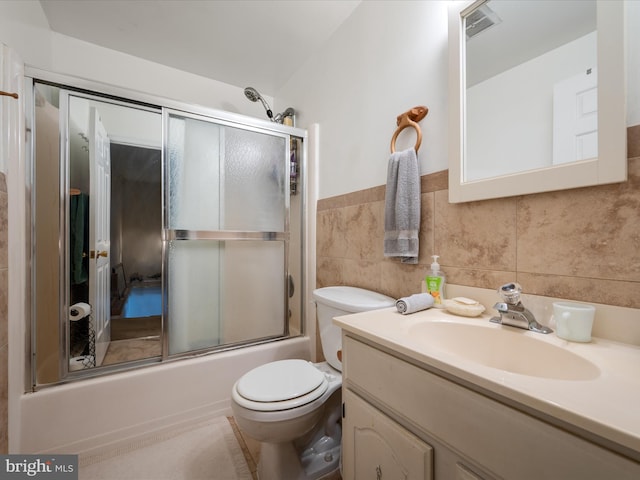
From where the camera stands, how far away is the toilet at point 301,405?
0.95 metres

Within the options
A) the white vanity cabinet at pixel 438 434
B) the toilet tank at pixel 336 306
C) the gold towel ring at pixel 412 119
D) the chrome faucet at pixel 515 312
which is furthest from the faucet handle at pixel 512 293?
the gold towel ring at pixel 412 119

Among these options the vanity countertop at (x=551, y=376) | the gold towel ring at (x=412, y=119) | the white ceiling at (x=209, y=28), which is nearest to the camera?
the vanity countertop at (x=551, y=376)

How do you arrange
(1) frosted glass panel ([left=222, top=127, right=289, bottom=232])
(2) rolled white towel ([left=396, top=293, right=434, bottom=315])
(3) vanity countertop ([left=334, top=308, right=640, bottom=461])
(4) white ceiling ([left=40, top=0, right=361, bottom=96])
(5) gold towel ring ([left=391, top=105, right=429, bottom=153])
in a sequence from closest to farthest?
(3) vanity countertop ([left=334, top=308, right=640, bottom=461]), (2) rolled white towel ([left=396, top=293, right=434, bottom=315]), (5) gold towel ring ([left=391, top=105, right=429, bottom=153]), (4) white ceiling ([left=40, top=0, right=361, bottom=96]), (1) frosted glass panel ([left=222, top=127, right=289, bottom=232])

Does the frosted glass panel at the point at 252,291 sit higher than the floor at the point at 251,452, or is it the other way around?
the frosted glass panel at the point at 252,291

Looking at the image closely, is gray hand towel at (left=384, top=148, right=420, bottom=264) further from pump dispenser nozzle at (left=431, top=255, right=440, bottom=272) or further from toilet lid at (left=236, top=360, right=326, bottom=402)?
toilet lid at (left=236, top=360, right=326, bottom=402)

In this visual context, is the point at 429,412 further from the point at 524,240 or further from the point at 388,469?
the point at 524,240

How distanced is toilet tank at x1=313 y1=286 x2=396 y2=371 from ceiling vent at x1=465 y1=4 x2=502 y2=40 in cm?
105

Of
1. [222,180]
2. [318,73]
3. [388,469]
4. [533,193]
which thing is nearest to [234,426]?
[388,469]

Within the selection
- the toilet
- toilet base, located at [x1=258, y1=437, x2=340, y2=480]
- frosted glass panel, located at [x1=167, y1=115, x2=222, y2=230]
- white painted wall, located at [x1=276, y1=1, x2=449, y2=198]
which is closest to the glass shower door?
frosted glass panel, located at [x1=167, y1=115, x2=222, y2=230]

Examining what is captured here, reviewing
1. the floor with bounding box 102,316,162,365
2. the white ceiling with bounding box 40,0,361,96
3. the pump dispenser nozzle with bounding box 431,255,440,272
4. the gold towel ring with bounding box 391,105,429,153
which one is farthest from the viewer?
the floor with bounding box 102,316,162,365

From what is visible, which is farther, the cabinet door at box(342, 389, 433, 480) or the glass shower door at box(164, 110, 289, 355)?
the glass shower door at box(164, 110, 289, 355)

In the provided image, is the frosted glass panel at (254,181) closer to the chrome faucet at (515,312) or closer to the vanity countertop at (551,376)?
the vanity countertop at (551,376)

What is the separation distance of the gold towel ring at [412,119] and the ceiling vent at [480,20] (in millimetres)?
266

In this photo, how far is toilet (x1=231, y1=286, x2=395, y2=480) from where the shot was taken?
37.5 inches
